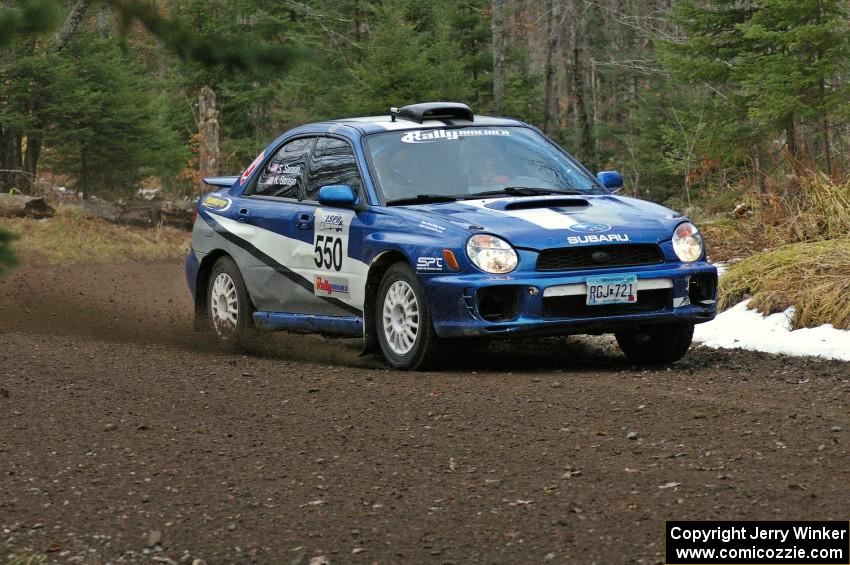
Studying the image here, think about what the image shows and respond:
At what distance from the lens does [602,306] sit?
321 inches

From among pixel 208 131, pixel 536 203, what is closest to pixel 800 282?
pixel 536 203

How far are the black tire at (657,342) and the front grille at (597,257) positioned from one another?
2.17 feet

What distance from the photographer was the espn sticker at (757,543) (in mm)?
4277

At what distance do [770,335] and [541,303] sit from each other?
2.51 m

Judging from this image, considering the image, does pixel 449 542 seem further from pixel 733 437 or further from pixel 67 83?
pixel 67 83

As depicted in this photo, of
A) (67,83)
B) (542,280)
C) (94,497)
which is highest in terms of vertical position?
(67,83)

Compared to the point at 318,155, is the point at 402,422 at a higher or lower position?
lower

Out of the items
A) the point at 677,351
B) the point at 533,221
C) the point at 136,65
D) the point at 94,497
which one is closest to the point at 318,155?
the point at 533,221

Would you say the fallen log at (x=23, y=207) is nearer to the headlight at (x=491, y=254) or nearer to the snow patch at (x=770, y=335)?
the snow patch at (x=770, y=335)

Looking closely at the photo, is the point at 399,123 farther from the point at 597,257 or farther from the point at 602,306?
the point at 602,306

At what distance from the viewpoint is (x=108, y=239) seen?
2181 centimetres

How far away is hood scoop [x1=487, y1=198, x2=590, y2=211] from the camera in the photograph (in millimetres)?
8570

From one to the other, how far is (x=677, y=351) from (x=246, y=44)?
5149 millimetres

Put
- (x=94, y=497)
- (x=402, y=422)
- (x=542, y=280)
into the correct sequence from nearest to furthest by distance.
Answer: (x=94, y=497)
(x=402, y=422)
(x=542, y=280)
